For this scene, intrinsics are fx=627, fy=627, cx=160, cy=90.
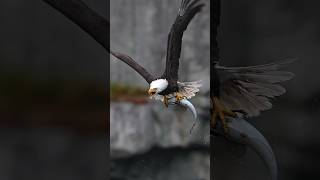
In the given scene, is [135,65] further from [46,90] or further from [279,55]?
[279,55]

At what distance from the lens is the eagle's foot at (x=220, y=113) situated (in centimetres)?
263

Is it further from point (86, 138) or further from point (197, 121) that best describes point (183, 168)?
point (86, 138)

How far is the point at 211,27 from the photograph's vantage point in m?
2.57

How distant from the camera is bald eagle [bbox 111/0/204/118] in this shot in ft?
7.95

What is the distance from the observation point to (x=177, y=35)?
243 centimetres

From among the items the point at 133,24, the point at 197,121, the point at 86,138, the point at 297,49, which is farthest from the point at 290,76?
the point at 86,138

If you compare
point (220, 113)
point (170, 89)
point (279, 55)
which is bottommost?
point (220, 113)

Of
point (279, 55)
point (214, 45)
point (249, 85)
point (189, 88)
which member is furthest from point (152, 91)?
point (279, 55)

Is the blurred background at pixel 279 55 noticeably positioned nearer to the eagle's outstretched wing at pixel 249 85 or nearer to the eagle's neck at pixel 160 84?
the eagle's outstretched wing at pixel 249 85

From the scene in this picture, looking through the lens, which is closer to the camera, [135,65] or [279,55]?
[135,65]

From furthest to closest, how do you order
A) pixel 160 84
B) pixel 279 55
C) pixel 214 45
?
pixel 279 55, pixel 214 45, pixel 160 84

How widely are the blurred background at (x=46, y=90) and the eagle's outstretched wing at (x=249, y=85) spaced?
532 mm

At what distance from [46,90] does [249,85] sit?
0.85m

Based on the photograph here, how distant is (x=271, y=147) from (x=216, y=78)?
42cm
